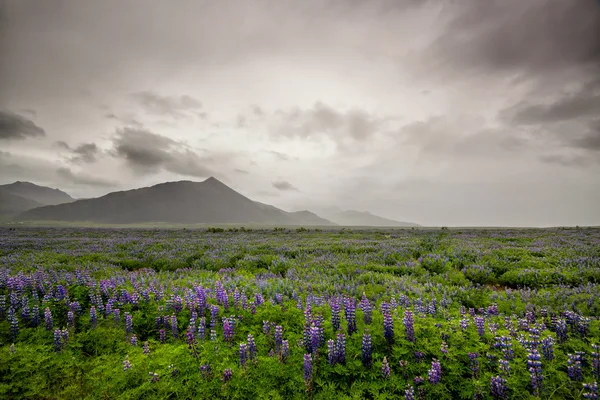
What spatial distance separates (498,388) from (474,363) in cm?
55

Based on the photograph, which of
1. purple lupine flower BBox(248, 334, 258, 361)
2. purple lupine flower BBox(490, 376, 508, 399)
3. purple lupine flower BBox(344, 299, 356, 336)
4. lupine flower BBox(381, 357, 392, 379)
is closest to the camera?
purple lupine flower BBox(490, 376, 508, 399)

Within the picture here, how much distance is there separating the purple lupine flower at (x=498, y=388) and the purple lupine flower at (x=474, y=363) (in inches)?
14.1

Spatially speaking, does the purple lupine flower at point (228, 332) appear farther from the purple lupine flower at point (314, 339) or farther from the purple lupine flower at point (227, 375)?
the purple lupine flower at point (314, 339)

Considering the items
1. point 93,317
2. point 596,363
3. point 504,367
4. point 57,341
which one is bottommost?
point 57,341

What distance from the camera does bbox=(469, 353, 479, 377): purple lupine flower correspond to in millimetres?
3861

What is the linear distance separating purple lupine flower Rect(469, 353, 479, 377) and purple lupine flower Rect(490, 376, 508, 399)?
1.18 ft

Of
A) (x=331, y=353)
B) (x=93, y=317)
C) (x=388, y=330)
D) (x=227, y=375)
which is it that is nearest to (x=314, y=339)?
(x=331, y=353)

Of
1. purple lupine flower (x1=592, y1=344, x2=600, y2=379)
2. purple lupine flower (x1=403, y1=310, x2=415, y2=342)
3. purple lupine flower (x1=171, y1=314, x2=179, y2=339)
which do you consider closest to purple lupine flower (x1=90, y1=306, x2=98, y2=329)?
purple lupine flower (x1=171, y1=314, x2=179, y2=339)

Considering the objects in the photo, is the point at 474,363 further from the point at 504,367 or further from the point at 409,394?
the point at 409,394

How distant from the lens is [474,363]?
3975 millimetres

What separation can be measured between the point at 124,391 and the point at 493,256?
578 inches

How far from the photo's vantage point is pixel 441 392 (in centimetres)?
362

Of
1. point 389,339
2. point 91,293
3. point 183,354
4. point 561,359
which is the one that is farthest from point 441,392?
point 91,293

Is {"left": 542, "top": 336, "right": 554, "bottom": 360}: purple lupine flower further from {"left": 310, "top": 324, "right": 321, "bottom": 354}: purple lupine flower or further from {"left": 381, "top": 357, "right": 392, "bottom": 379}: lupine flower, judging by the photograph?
{"left": 310, "top": 324, "right": 321, "bottom": 354}: purple lupine flower
